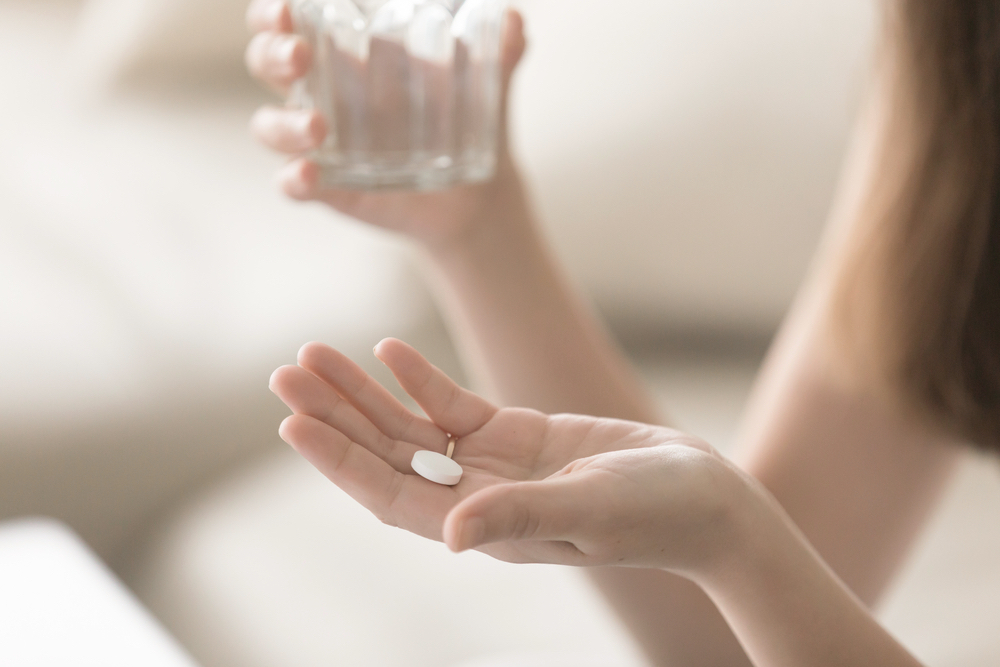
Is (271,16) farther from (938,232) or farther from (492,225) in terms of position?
(938,232)

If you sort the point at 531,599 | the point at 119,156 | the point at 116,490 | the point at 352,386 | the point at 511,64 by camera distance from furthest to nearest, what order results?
the point at 119,156, the point at 116,490, the point at 531,599, the point at 511,64, the point at 352,386


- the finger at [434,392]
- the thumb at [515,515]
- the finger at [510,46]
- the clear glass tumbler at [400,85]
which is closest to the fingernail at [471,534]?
the thumb at [515,515]

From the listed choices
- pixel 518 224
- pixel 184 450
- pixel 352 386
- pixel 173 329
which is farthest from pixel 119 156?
pixel 352 386

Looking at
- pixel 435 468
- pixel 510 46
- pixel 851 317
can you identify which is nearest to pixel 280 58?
pixel 510 46

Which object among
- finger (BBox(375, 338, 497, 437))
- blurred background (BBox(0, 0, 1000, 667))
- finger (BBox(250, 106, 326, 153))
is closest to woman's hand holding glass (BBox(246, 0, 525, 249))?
finger (BBox(250, 106, 326, 153))

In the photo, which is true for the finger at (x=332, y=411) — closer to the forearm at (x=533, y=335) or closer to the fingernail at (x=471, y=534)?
the fingernail at (x=471, y=534)

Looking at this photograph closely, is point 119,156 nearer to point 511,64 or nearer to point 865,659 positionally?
point 511,64

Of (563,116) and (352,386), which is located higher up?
(563,116)
